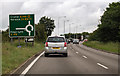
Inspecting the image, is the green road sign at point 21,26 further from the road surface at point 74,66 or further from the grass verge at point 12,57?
the road surface at point 74,66

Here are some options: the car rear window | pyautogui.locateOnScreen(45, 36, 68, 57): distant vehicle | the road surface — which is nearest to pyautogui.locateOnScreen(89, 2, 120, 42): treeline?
the car rear window

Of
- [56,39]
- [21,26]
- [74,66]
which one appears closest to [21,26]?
[21,26]

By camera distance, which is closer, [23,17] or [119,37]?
[23,17]

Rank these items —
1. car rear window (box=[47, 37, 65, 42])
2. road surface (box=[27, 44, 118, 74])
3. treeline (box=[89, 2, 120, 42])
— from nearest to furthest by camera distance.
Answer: road surface (box=[27, 44, 118, 74]) → car rear window (box=[47, 37, 65, 42]) → treeline (box=[89, 2, 120, 42])

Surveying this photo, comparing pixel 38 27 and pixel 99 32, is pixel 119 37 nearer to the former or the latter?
pixel 99 32

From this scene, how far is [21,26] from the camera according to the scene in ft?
80.8

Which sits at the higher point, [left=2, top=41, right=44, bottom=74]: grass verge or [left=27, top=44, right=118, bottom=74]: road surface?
[left=2, top=41, right=44, bottom=74]: grass verge

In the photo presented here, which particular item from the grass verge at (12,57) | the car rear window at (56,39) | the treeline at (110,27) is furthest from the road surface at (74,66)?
the treeline at (110,27)

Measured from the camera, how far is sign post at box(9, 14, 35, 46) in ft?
80.9

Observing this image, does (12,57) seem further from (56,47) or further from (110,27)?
(110,27)

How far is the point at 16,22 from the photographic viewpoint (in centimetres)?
2481

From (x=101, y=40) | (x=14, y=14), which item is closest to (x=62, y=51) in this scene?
(x=14, y=14)

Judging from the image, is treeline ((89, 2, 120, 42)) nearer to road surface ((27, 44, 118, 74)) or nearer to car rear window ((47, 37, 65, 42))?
car rear window ((47, 37, 65, 42))

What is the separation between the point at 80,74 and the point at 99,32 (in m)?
44.5
